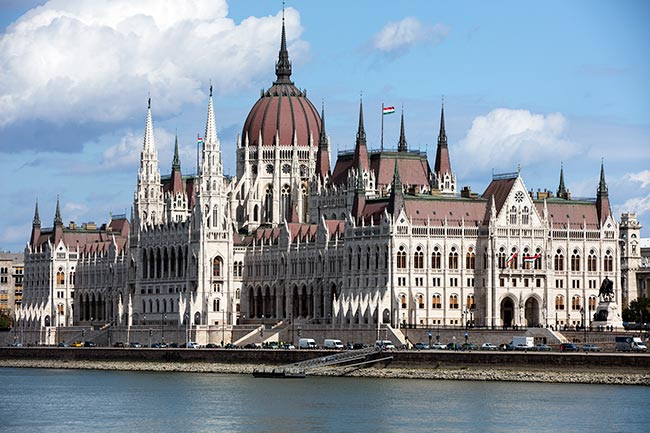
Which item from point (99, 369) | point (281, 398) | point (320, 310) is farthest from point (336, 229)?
point (281, 398)

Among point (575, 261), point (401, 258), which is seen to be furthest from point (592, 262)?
point (401, 258)

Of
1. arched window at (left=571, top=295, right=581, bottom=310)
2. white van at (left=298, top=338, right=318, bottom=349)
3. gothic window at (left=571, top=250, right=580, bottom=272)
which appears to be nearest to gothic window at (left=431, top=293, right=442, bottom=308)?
white van at (left=298, top=338, right=318, bottom=349)

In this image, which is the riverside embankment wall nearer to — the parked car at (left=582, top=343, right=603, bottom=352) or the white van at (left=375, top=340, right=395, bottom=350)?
the white van at (left=375, top=340, right=395, bottom=350)

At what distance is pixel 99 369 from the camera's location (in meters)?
186

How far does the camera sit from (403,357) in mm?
157250

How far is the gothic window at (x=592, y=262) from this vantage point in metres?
192

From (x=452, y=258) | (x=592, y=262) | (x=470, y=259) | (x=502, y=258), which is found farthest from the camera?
(x=592, y=262)

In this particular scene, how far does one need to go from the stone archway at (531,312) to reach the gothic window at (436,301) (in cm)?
921

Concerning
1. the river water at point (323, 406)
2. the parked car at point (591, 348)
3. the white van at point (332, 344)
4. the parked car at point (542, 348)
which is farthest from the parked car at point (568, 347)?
the white van at point (332, 344)

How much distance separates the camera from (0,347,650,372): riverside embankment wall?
14325cm

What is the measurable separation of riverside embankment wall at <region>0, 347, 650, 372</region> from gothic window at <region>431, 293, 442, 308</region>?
19808mm

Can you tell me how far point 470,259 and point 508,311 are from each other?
6.28 metres

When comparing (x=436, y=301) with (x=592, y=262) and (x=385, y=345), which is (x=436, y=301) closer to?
(x=385, y=345)

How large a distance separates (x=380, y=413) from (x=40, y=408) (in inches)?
969
